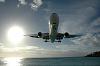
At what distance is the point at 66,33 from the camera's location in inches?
3066

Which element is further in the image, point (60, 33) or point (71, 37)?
point (71, 37)

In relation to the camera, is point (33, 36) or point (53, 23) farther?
point (33, 36)

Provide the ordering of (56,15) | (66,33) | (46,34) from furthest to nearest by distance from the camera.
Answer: (46,34) → (66,33) → (56,15)

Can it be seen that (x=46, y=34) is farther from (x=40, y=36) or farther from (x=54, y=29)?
(x=54, y=29)

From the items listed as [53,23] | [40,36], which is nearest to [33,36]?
[40,36]

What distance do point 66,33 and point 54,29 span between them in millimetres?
6738

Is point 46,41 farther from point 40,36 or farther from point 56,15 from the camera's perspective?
point 56,15

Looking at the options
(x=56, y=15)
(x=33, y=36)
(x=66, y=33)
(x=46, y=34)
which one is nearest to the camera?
(x=56, y=15)

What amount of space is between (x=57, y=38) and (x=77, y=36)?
12.5m

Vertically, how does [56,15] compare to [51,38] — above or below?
above

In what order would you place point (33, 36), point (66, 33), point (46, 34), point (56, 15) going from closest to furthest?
point (56, 15)
point (66, 33)
point (46, 34)
point (33, 36)

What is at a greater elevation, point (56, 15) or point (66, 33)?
point (56, 15)

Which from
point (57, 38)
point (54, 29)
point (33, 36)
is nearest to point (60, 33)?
point (57, 38)

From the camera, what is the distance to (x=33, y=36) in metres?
90.1
